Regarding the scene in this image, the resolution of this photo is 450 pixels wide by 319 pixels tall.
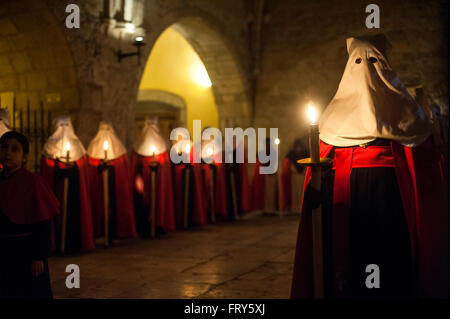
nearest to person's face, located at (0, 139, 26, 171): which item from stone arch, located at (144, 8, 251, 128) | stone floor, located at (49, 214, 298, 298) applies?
stone floor, located at (49, 214, 298, 298)

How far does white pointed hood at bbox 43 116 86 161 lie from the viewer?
578cm

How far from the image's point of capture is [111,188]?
21.3ft

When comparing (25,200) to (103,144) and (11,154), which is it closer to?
(11,154)

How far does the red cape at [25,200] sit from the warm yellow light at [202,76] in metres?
10.0

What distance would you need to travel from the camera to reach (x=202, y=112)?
12.8m

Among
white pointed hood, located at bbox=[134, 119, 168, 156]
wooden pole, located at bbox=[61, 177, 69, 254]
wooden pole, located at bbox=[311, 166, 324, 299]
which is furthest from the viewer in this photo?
white pointed hood, located at bbox=[134, 119, 168, 156]

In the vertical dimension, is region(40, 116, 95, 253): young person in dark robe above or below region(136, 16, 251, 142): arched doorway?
below

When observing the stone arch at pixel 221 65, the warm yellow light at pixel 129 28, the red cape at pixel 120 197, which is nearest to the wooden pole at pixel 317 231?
the red cape at pixel 120 197

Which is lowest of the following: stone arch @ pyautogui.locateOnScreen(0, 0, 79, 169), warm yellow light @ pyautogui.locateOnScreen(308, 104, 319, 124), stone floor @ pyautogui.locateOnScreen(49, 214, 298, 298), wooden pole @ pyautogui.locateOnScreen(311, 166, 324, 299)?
stone floor @ pyautogui.locateOnScreen(49, 214, 298, 298)

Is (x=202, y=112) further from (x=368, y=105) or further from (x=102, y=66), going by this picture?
(x=368, y=105)

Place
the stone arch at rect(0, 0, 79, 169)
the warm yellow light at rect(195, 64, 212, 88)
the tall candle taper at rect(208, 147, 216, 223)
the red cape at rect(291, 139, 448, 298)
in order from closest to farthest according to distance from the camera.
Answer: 1. the red cape at rect(291, 139, 448, 298)
2. the stone arch at rect(0, 0, 79, 169)
3. the tall candle taper at rect(208, 147, 216, 223)
4. the warm yellow light at rect(195, 64, 212, 88)

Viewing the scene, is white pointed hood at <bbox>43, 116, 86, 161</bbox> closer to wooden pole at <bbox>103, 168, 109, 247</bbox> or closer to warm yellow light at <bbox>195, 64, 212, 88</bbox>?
wooden pole at <bbox>103, 168, 109, 247</bbox>

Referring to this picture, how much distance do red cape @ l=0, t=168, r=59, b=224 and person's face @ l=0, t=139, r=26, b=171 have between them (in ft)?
0.16

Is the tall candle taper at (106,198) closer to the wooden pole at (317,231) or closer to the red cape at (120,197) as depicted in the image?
the red cape at (120,197)
